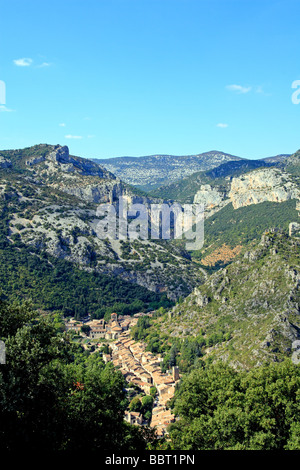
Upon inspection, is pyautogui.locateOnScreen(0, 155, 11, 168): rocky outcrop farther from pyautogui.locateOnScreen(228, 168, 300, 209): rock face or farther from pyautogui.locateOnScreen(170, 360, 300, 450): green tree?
pyautogui.locateOnScreen(170, 360, 300, 450): green tree

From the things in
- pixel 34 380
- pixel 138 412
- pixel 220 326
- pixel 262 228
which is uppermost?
pixel 262 228

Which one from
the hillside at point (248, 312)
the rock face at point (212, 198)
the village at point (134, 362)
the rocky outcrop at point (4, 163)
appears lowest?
the village at point (134, 362)

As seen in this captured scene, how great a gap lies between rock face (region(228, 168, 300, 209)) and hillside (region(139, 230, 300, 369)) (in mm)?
86071

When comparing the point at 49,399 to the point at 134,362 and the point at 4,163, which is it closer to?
the point at 134,362

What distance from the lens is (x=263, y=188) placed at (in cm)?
15800

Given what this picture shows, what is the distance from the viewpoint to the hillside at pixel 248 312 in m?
42.2

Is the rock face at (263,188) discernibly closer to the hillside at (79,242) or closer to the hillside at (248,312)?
the hillside at (79,242)

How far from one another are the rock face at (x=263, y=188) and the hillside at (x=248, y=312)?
282 feet

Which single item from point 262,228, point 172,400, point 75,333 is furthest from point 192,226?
point 172,400

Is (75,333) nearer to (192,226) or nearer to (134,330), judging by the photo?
(134,330)

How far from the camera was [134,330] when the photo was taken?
6588 centimetres

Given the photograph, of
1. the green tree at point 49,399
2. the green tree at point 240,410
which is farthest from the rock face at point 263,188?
the green tree at point 49,399
